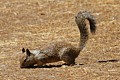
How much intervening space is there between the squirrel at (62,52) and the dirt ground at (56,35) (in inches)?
7.2

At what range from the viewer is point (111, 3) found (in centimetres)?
1731

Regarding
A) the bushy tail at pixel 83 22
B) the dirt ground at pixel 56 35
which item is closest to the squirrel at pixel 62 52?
the bushy tail at pixel 83 22

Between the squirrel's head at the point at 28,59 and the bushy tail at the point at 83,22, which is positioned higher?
the bushy tail at the point at 83,22

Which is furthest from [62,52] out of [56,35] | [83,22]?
[56,35]

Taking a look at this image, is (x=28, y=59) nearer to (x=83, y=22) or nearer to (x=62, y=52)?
(x=62, y=52)

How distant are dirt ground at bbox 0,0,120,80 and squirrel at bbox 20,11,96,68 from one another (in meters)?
0.18

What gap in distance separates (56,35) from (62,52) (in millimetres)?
3700

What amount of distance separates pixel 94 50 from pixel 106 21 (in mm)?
3656

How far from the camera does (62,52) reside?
405 inches

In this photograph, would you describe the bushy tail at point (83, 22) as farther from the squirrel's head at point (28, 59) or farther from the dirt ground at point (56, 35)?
the squirrel's head at point (28, 59)

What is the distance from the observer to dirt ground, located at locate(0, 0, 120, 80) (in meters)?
9.55

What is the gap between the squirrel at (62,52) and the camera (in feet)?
33.8

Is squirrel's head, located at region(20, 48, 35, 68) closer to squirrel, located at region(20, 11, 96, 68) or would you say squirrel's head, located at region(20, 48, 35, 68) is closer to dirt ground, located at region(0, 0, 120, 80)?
squirrel, located at region(20, 11, 96, 68)

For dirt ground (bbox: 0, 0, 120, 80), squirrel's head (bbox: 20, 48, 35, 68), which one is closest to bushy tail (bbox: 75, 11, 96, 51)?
dirt ground (bbox: 0, 0, 120, 80)
